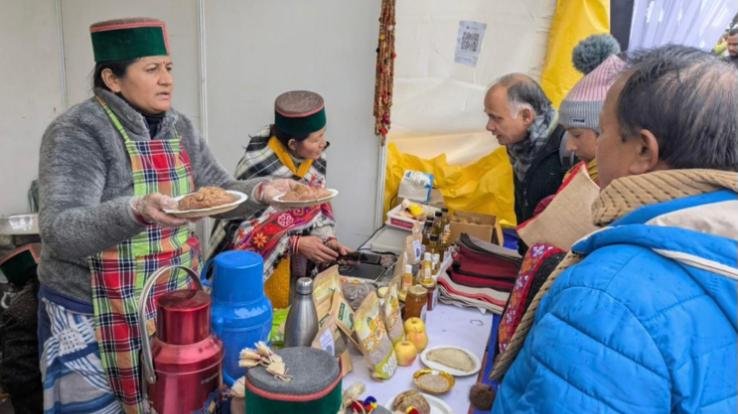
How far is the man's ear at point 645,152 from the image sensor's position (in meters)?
0.97

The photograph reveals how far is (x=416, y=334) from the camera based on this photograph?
2.15 m

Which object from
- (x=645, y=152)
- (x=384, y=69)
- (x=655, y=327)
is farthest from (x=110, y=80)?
(x=384, y=69)

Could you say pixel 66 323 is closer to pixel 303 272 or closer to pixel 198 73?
pixel 303 272

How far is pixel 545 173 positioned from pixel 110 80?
2.02 meters

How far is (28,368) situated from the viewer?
2.47 meters

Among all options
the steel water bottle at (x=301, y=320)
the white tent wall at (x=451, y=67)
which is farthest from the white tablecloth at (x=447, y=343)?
the white tent wall at (x=451, y=67)

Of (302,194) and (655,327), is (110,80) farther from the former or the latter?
(655,327)

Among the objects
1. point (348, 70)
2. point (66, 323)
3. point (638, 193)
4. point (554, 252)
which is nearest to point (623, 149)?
point (638, 193)

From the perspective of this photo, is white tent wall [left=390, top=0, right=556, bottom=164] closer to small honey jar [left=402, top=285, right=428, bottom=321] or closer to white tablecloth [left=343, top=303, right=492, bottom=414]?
white tablecloth [left=343, top=303, right=492, bottom=414]

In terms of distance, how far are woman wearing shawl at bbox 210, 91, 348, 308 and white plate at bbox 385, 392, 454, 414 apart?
112 centimetres

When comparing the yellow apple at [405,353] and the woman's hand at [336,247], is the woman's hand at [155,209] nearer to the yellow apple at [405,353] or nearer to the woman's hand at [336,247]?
the yellow apple at [405,353]

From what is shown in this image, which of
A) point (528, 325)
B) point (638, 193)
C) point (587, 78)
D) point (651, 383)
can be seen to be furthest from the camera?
point (587, 78)

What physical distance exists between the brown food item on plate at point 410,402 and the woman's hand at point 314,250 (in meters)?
1.13

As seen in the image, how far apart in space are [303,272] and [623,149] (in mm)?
2047
